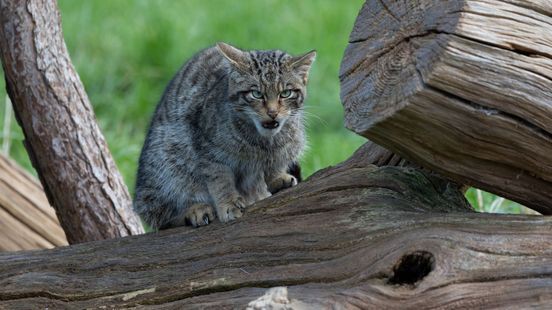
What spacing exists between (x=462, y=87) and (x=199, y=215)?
5.70 feet

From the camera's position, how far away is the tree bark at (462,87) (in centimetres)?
315

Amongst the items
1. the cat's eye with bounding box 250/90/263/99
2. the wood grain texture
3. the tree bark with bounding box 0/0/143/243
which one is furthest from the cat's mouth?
the wood grain texture

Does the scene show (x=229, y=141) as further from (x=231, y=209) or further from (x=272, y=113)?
(x=231, y=209)

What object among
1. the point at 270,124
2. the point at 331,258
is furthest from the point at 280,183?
the point at 331,258

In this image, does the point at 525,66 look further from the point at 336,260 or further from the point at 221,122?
the point at 221,122

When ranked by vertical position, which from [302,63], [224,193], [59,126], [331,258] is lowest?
[331,258]

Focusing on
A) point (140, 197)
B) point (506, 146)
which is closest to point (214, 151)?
point (140, 197)

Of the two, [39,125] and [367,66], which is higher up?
[39,125]

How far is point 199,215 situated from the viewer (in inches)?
180

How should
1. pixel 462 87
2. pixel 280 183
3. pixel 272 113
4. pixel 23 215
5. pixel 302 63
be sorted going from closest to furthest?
pixel 462 87 < pixel 272 113 < pixel 280 183 < pixel 302 63 < pixel 23 215

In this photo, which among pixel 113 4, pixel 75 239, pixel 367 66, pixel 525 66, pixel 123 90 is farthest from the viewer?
pixel 113 4

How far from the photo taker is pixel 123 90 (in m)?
9.27

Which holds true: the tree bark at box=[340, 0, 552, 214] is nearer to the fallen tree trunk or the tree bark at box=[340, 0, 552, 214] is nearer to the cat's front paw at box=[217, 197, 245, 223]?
the fallen tree trunk

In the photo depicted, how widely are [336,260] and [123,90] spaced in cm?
605
